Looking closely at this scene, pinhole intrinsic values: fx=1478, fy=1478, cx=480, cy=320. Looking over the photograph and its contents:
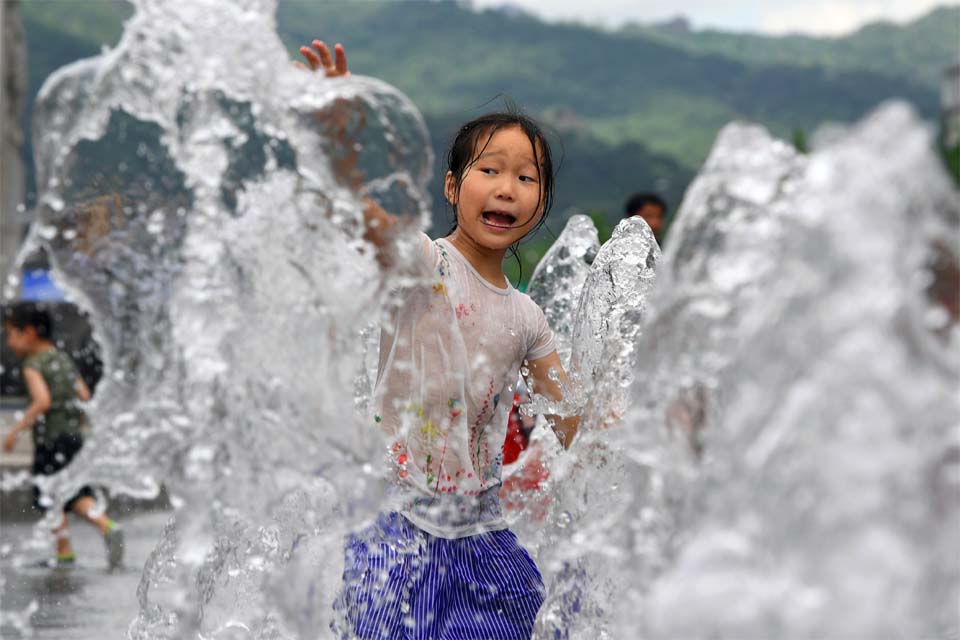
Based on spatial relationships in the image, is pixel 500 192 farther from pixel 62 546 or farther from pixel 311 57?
pixel 62 546

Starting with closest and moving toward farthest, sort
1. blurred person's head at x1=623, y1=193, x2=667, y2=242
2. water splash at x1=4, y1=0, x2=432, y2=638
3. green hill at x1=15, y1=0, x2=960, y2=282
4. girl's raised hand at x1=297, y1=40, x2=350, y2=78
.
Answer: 1. water splash at x1=4, y1=0, x2=432, y2=638
2. girl's raised hand at x1=297, y1=40, x2=350, y2=78
3. blurred person's head at x1=623, y1=193, x2=667, y2=242
4. green hill at x1=15, y1=0, x2=960, y2=282

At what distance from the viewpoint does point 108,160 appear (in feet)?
8.84

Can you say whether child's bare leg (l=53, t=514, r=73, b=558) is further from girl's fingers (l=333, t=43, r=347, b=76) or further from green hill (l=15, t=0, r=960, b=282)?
green hill (l=15, t=0, r=960, b=282)

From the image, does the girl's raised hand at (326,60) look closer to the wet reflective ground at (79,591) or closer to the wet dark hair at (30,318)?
the wet reflective ground at (79,591)

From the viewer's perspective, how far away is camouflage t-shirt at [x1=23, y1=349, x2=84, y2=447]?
6836mm

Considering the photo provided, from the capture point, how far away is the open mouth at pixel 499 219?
312 centimetres

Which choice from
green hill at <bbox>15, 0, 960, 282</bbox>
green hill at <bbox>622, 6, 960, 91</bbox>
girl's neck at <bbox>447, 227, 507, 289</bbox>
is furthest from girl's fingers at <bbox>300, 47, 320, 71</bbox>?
green hill at <bbox>622, 6, 960, 91</bbox>

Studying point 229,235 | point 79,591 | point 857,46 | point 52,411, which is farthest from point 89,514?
point 857,46

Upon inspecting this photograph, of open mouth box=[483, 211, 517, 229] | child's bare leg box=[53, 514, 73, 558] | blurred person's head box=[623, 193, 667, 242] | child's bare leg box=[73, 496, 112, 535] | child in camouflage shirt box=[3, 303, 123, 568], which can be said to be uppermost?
open mouth box=[483, 211, 517, 229]

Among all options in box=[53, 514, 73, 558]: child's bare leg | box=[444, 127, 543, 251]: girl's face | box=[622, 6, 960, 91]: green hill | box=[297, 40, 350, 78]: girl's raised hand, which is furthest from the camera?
box=[622, 6, 960, 91]: green hill

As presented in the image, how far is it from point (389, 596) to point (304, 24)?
111799 millimetres

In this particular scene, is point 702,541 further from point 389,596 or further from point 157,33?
point 157,33

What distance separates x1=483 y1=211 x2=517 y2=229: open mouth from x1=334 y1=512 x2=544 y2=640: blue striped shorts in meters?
0.65

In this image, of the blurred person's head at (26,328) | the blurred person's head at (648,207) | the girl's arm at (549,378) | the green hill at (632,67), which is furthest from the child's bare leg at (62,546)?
the green hill at (632,67)
